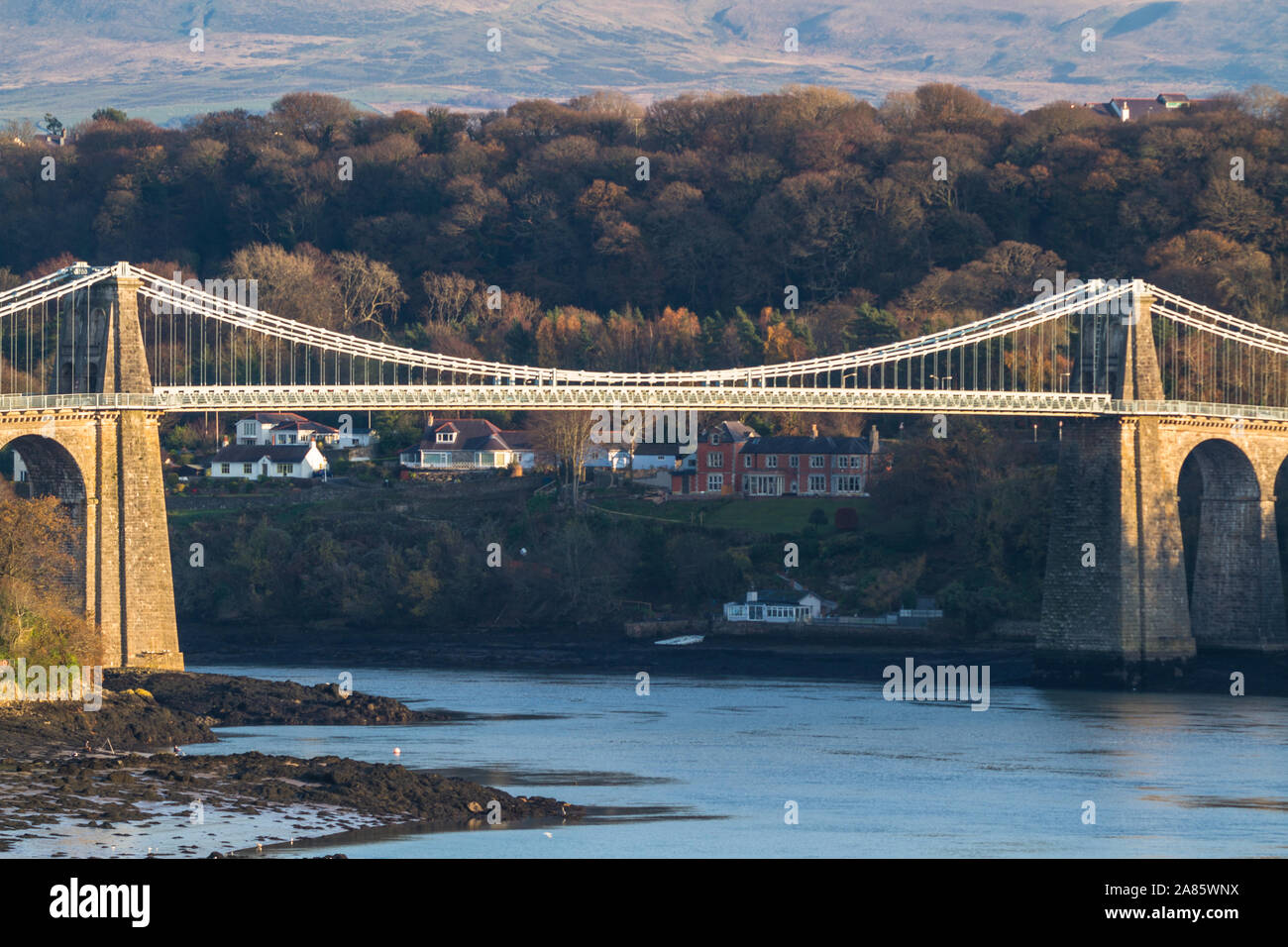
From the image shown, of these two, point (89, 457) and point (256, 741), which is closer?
point (256, 741)

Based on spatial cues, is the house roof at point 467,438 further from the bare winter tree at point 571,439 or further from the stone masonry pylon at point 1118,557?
the stone masonry pylon at point 1118,557

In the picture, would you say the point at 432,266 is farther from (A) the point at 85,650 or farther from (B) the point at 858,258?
(A) the point at 85,650

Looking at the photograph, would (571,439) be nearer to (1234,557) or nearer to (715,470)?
(715,470)

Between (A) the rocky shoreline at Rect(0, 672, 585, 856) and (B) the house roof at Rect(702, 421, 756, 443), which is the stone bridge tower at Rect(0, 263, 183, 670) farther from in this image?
(B) the house roof at Rect(702, 421, 756, 443)

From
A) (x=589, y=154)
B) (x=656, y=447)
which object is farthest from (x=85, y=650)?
(x=589, y=154)

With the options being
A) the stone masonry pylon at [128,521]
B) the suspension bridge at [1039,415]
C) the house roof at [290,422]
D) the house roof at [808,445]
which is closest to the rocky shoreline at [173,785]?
the stone masonry pylon at [128,521]

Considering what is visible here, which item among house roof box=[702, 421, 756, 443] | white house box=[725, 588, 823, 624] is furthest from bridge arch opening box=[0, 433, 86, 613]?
house roof box=[702, 421, 756, 443]
